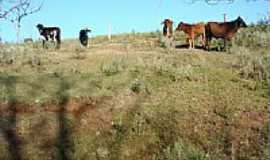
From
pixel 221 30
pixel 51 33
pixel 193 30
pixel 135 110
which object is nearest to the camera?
pixel 135 110

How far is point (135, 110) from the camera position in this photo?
12.6m

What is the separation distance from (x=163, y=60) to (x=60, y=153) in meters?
6.42

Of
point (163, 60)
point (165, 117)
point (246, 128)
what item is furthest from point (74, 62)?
point (246, 128)

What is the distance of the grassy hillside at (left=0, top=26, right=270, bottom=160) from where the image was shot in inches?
439

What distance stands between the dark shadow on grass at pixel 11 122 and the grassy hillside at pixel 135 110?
0.02 metres

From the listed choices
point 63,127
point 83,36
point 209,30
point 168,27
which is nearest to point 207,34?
point 209,30

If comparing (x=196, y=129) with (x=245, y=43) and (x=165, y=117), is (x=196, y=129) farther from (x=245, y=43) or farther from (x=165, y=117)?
(x=245, y=43)

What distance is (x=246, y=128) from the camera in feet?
38.5

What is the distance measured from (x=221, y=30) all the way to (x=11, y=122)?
43.5ft

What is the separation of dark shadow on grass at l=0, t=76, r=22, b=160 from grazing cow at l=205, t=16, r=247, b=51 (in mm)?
11313

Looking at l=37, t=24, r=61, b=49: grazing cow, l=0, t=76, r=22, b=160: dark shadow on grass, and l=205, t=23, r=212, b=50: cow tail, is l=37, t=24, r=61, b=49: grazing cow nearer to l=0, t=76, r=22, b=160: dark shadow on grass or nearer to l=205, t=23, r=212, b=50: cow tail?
l=205, t=23, r=212, b=50: cow tail

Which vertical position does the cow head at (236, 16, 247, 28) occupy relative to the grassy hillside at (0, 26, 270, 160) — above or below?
above

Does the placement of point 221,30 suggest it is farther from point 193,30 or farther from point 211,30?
point 193,30

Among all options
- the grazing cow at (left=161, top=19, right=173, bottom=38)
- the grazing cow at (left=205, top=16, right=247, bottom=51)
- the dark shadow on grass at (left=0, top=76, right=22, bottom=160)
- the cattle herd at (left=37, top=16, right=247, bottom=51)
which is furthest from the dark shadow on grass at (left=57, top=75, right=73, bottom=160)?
the grazing cow at (left=161, top=19, right=173, bottom=38)
